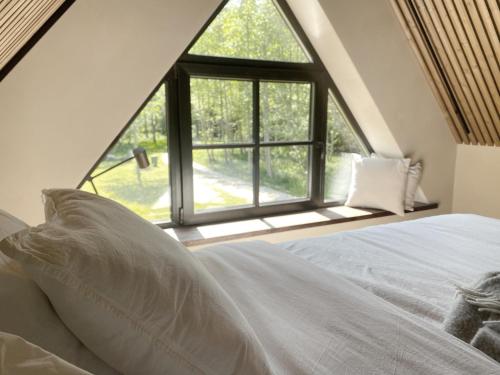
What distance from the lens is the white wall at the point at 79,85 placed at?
5.81ft

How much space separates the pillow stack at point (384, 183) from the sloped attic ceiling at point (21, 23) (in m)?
2.37

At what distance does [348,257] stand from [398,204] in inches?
68.0

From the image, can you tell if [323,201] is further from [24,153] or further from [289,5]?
[24,153]

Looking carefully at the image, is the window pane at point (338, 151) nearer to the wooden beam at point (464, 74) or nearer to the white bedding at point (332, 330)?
the wooden beam at point (464, 74)

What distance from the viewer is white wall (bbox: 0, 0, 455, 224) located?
1.78m

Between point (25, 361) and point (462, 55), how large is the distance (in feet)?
10.2

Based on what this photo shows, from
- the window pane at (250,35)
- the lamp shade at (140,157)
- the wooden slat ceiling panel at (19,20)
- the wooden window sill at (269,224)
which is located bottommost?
the wooden window sill at (269,224)

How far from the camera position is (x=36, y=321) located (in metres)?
0.61

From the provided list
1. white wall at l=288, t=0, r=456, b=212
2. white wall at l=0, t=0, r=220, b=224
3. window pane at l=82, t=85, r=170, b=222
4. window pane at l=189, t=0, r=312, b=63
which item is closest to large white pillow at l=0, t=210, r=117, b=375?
white wall at l=0, t=0, r=220, b=224

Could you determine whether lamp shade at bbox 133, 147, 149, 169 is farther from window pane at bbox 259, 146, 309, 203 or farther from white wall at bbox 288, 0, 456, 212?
white wall at bbox 288, 0, 456, 212

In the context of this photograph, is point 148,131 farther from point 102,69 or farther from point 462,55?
point 462,55

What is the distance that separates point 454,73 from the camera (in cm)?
280

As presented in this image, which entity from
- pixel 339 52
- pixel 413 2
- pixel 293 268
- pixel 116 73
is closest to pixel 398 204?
pixel 339 52

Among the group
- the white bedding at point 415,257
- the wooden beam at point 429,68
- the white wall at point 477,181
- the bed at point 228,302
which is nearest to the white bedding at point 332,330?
the bed at point 228,302
